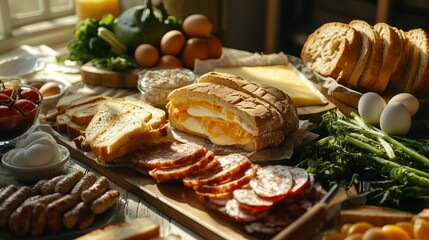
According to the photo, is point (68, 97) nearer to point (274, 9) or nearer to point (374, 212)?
point (374, 212)

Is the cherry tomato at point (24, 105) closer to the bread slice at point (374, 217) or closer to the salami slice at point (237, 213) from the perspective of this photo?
the salami slice at point (237, 213)

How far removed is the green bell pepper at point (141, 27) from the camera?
10.1 ft

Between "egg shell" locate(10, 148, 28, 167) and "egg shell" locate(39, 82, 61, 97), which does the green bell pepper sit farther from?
"egg shell" locate(10, 148, 28, 167)

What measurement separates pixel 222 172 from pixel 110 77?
49.8 inches

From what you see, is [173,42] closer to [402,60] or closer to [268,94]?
[268,94]

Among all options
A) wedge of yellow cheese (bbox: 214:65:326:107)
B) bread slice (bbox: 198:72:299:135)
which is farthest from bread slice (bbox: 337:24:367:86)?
bread slice (bbox: 198:72:299:135)

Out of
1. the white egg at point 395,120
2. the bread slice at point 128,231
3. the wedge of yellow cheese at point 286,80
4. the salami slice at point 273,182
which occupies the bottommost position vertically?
the bread slice at point 128,231

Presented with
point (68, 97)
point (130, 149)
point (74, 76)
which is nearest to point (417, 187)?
point (130, 149)

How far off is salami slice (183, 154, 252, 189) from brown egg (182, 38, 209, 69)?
1.09 metres

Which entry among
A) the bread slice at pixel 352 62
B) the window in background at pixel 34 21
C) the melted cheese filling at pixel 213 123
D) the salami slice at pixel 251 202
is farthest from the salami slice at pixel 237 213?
the window in background at pixel 34 21

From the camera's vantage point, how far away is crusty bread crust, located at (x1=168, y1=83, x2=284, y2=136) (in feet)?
6.87

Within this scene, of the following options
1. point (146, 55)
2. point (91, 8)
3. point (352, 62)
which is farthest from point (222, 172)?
point (91, 8)

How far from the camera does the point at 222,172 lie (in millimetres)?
1874

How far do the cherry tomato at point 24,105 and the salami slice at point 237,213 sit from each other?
3.07 ft
